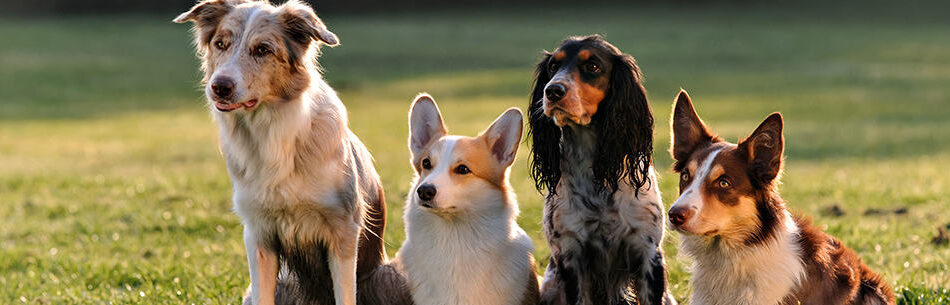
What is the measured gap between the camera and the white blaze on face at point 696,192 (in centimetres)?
495

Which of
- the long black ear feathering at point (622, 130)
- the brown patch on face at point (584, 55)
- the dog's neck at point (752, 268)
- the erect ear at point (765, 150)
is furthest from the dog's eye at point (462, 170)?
the erect ear at point (765, 150)

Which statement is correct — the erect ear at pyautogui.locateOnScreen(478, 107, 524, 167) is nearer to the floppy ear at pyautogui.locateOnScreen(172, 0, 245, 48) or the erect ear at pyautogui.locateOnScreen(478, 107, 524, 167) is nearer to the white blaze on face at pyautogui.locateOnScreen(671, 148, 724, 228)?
the white blaze on face at pyautogui.locateOnScreen(671, 148, 724, 228)

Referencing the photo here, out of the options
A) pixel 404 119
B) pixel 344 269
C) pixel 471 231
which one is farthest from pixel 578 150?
pixel 404 119

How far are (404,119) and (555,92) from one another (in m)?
17.1

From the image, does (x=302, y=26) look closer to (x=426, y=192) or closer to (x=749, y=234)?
(x=426, y=192)

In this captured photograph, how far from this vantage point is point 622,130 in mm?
5566

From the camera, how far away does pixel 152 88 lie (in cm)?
2925

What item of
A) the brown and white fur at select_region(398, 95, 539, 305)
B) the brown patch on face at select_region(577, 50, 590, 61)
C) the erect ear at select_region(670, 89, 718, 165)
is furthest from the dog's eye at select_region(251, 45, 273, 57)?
the erect ear at select_region(670, 89, 718, 165)

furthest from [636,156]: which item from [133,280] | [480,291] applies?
[133,280]

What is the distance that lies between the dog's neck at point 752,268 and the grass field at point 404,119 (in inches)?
15.2

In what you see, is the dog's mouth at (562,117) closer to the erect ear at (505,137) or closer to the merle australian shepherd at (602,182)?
the merle australian shepherd at (602,182)

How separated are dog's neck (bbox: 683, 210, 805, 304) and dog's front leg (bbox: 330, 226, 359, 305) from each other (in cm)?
182

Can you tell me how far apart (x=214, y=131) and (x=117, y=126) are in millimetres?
2582

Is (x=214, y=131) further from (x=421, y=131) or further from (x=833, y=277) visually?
(x=833, y=277)
